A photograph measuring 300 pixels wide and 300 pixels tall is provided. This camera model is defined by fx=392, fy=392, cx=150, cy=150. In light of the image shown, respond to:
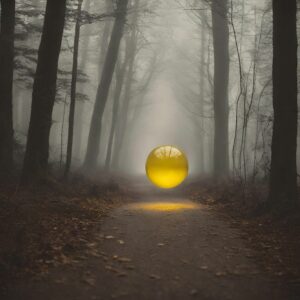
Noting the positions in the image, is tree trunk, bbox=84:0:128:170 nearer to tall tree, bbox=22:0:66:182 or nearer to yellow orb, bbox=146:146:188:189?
yellow orb, bbox=146:146:188:189

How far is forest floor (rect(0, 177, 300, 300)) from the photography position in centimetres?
489

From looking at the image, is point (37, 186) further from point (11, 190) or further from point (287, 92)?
point (287, 92)

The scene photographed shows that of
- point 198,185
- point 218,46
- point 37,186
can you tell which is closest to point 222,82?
point 218,46

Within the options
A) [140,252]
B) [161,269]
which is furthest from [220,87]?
[161,269]

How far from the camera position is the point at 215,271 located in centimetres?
553

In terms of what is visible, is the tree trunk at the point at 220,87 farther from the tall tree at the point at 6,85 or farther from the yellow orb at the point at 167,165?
the tall tree at the point at 6,85

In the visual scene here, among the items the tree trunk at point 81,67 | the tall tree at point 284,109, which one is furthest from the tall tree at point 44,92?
the tree trunk at point 81,67

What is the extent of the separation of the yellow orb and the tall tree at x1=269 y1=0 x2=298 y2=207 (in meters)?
4.45

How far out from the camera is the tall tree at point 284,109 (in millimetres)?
8250

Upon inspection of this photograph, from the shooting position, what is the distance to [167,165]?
12492mm

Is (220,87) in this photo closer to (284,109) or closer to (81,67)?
(284,109)

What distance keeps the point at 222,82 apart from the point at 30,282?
14.8 m

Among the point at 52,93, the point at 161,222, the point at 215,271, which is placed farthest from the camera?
the point at 52,93

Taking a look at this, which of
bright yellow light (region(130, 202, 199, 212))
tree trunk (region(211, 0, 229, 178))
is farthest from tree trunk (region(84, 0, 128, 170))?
bright yellow light (region(130, 202, 199, 212))
